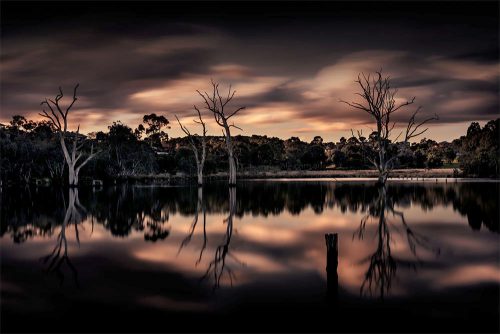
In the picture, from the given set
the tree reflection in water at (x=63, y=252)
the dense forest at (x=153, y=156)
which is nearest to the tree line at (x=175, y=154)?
the dense forest at (x=153, y=156)

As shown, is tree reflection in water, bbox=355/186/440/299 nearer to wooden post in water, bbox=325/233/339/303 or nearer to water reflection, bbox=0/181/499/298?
water reflection, bbox=0/181/499/298

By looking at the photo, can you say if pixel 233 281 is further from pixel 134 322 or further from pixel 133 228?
pixel 133 228

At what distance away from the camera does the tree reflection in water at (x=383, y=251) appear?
11.3 metres

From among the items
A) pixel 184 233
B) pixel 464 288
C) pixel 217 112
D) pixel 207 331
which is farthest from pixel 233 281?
pixel 217 112

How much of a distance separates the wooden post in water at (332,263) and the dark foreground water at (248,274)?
0.13 feet

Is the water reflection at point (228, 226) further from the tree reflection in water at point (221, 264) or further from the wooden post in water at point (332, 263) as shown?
the wooden post in water at point (332, 263)

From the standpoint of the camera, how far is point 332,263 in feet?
35.5

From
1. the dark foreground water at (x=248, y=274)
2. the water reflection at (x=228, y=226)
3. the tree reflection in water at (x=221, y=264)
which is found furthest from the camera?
the water reflection at (x=228, y=226)

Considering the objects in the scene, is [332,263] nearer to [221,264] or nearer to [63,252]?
[221,264]

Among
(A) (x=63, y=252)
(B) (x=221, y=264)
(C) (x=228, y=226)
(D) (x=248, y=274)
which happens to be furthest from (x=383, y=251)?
(A) (x=63, y=252)

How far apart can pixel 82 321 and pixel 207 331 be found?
2.47 metres

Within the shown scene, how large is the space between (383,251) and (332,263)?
17.9 ft

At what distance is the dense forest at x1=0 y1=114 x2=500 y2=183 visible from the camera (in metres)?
59.8

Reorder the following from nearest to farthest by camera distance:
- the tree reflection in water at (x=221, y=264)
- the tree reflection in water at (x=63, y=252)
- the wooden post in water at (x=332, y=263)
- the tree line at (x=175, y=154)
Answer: the wooden post in water at (x=332, y=263) < the tree reflection in water at (x=221, y=264) < the tree reflection in water at (x=63, y=252) < the tree line at (x=175, y=154)
